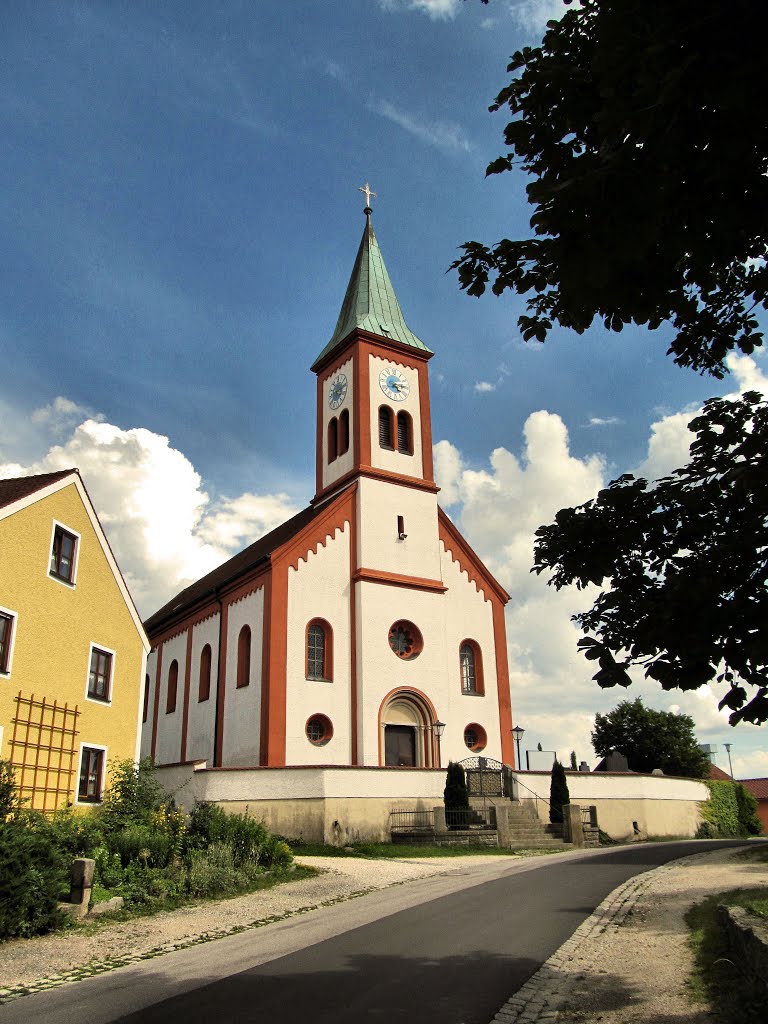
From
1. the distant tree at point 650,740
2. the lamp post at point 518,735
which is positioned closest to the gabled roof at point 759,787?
the distant tree at point 650,740

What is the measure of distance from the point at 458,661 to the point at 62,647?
1685cm

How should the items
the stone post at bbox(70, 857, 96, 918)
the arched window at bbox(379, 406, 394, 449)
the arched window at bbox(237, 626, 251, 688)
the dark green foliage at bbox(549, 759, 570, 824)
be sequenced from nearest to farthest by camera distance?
the stone post at bbox(70, 857, 96, 918) < the dark green foliage at bbox(549, 759, 570, 824) < the arched window at bbox(237, 626, 251, 688) < the arched window at bbox(379, 406, 394, 449)

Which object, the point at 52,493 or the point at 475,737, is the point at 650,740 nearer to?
the point at 475,737

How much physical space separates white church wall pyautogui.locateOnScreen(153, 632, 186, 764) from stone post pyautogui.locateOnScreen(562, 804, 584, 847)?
16.9m

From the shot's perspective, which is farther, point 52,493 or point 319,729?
point 319,729

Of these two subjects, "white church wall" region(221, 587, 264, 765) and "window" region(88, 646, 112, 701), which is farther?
"white church wall" region(221, 587, 264, 765)

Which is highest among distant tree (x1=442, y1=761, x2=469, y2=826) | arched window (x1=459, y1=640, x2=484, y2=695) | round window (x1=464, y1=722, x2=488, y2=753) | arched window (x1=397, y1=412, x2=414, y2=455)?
arched window (x1=397, y1=412, x2=414, y2=455)

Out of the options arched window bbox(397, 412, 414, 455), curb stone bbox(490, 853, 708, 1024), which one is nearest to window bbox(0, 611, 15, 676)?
curb stone bbox(490, 853, 708, 1024)

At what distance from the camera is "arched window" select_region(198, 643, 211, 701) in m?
34.0

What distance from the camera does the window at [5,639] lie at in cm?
1745

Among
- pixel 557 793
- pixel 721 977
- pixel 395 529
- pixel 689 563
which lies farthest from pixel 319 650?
pixel 689 563

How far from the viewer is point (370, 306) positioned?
121ft

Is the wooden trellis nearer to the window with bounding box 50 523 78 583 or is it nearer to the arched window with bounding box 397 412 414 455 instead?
the window with bounding box 50 523 78 583

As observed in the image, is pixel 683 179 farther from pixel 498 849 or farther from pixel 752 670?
pixel 498 849
